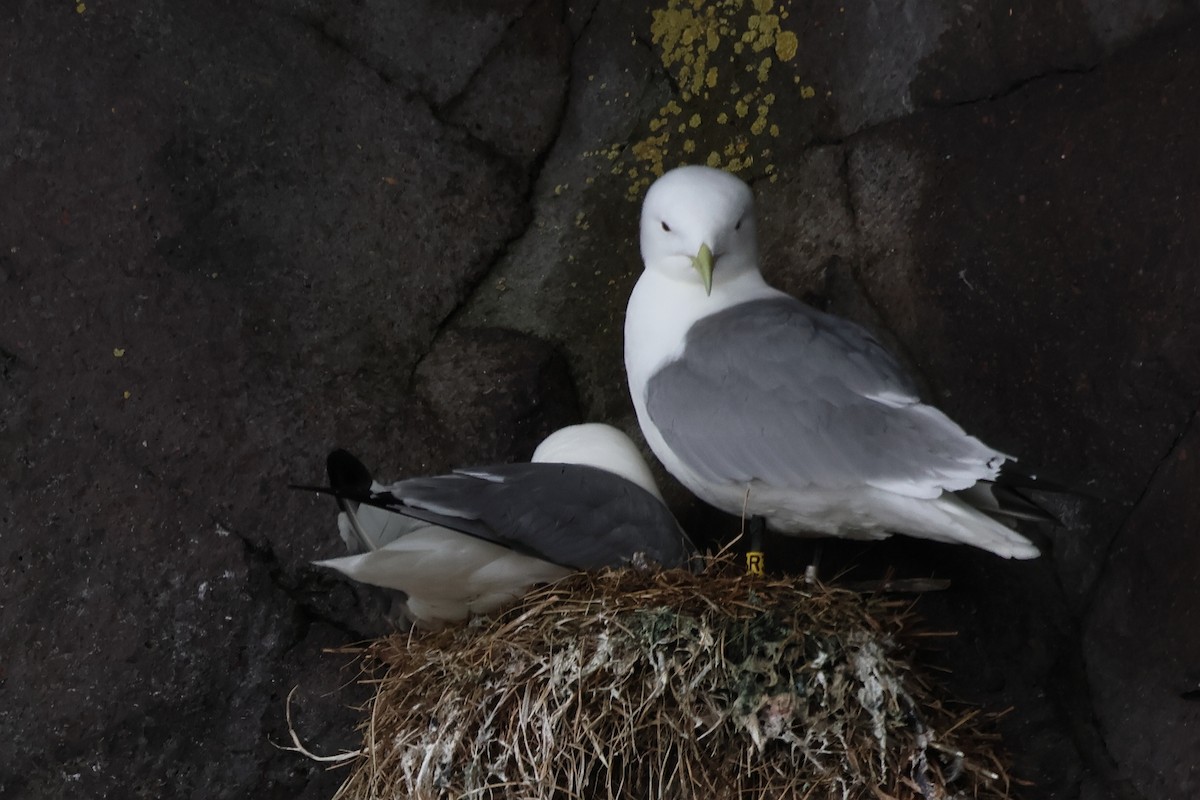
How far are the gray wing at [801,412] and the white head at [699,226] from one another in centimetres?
8

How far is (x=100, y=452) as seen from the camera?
1.84m

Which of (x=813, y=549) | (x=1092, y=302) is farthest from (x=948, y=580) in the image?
(x=1092, y=302)

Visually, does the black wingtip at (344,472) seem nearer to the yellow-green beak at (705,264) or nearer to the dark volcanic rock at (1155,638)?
the yellow-green beak at (705,264)

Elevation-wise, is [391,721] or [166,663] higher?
[166,663]

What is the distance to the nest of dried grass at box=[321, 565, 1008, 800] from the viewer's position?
4.61 ft

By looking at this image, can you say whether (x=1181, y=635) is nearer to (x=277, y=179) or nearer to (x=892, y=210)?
(x=892, y=210)

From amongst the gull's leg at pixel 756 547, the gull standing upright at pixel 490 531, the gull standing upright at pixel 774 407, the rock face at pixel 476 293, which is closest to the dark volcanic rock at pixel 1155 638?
the rock face at pixel 476 293

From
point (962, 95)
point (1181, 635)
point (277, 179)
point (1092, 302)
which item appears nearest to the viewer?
point (1181, 635)

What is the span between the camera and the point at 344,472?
1.43 m

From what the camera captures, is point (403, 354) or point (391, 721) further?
point (403, 354)

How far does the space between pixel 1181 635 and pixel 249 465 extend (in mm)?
1237

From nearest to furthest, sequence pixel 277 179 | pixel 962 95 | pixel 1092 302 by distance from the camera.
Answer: pixel 1092 302 → pixel 962 95 → pixel 277 179

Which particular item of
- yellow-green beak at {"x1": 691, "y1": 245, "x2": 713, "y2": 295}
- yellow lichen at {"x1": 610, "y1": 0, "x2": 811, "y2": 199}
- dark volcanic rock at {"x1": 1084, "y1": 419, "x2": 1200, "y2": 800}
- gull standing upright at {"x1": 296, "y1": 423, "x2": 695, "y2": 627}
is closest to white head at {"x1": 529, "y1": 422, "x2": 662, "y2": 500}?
gull standing upright at {"x1": 296, "y1": 423, "x2": 695, "y2": 627}

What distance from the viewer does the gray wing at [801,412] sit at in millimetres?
1396
